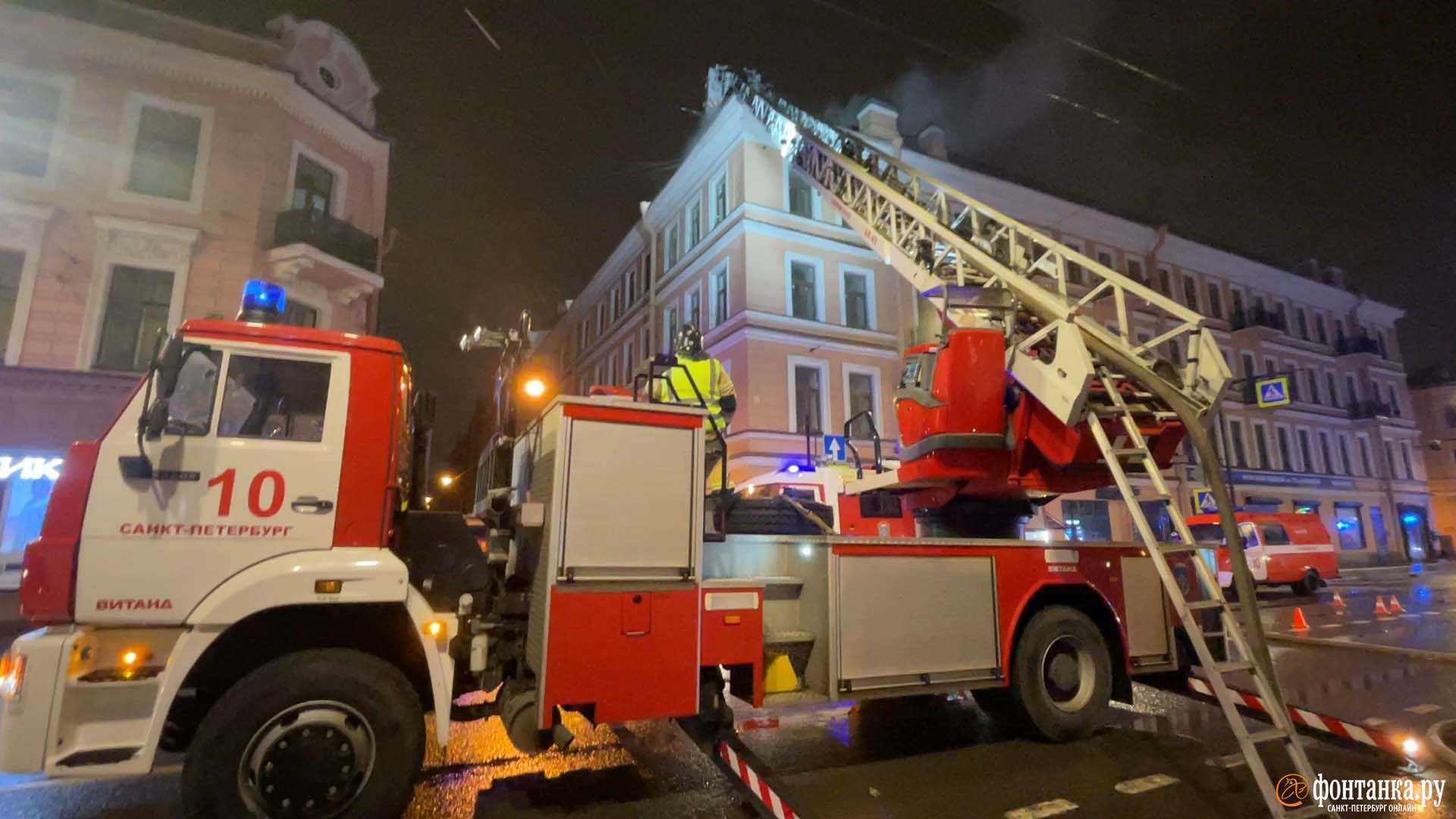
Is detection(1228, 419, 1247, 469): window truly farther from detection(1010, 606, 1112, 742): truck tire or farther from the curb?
detection(1010, 606, 1112, 742): truck tire

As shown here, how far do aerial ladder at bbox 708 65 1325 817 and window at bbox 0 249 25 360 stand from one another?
15.2 m

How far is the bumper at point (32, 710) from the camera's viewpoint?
3.33 m

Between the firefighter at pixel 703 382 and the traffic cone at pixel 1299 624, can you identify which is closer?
the firefighter at pixel 703 382

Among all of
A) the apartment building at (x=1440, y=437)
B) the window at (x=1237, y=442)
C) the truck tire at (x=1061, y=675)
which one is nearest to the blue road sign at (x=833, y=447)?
the truck tire at (x=1061, y=675)

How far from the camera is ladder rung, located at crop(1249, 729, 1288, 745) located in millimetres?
4371

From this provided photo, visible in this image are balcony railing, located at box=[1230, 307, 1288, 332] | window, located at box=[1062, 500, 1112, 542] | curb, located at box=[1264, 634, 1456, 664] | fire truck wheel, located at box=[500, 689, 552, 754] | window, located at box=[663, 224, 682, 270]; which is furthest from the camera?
balcony railing, located at box=[1230, 307, 1288, 332]

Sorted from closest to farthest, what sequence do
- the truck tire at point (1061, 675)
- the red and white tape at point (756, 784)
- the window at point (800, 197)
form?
the red and white tape at point (756, 784), the truck tire at point (1061, 675), the window at point (800, 197)

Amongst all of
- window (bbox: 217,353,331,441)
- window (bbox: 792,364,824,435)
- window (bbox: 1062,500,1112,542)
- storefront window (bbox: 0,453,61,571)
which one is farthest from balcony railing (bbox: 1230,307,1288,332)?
storefront window (bbox: 0,453,61,571)

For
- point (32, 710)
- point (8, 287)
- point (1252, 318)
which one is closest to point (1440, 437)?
point (1252, 318)

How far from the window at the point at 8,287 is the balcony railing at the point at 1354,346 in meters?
51.0

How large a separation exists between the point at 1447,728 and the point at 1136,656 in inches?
106

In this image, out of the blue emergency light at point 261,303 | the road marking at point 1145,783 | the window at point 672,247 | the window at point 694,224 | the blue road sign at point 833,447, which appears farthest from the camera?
the window at point 672,247

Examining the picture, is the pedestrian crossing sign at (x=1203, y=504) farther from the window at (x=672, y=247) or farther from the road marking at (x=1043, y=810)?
the road marking at (x=1043, y=810)

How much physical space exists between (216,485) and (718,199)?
20541mm
